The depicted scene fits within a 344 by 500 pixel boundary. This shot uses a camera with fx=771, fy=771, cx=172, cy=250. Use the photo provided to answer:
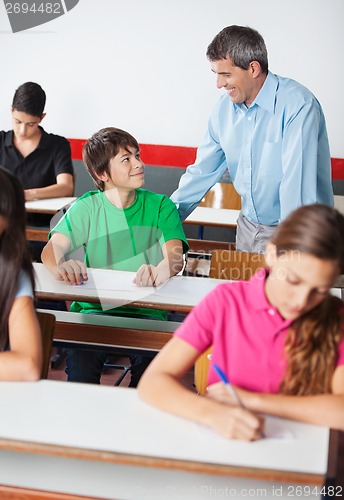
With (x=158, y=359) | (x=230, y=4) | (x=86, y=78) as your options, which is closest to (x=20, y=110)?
(x=86, y=78)

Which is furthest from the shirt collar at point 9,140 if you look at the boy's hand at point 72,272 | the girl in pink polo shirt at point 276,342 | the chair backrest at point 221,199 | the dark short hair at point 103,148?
the girl in pink polo shirt at point 276,342

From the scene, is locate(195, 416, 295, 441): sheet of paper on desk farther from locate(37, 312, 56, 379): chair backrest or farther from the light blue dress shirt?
the light blue dress shirt

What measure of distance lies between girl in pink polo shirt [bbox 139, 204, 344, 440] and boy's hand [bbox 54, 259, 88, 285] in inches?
38.6

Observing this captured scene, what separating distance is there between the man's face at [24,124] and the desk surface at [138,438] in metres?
2.86

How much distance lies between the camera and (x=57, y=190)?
4.34 metres

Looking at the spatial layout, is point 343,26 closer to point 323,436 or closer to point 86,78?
point 86,78

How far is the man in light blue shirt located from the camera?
2.80 meters

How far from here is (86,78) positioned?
5.31 m

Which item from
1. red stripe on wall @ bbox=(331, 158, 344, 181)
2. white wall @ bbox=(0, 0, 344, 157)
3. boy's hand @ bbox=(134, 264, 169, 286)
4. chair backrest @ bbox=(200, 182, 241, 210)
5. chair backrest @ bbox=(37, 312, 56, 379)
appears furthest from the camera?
red stripe on wall @ bbox=(331, 158, 344, 181)

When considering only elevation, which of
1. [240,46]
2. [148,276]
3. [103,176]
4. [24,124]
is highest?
[240,46]

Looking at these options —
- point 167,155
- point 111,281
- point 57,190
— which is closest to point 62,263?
point 111,281

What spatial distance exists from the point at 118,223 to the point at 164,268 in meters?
0.24

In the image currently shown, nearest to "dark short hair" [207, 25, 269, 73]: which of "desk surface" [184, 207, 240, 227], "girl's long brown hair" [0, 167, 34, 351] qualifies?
"girl's long brown hair" [0, 167, 34, 351]

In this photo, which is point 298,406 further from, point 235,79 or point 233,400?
point 235,79
